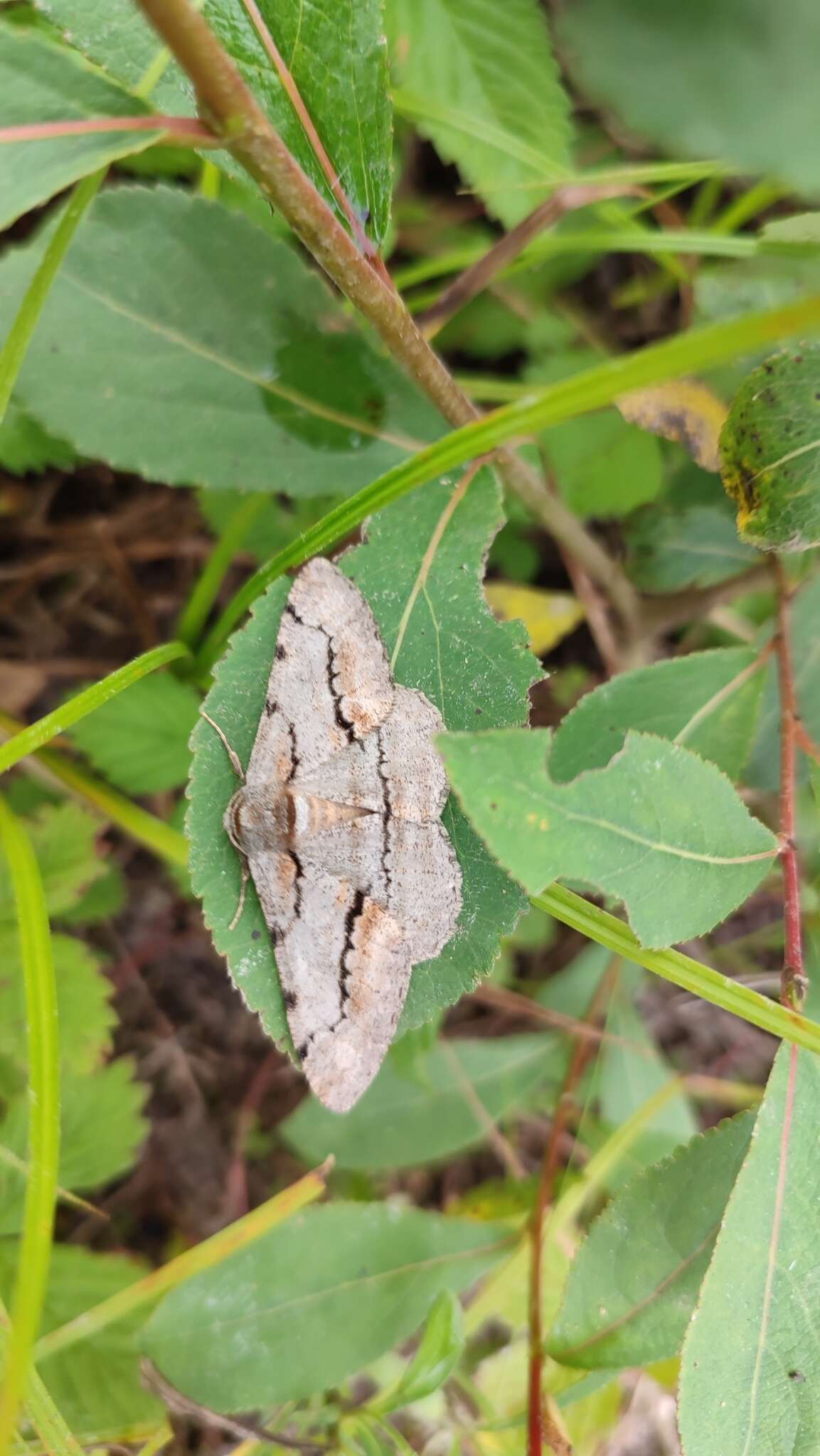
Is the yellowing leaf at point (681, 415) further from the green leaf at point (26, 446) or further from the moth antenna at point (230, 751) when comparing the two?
the green leaf at point (26, 446)

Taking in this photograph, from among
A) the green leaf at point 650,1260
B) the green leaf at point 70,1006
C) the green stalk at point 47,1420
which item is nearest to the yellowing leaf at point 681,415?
the green leaf at point 650,1260

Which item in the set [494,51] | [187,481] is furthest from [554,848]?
[494,51]

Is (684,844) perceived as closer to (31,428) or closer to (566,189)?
(566,189)

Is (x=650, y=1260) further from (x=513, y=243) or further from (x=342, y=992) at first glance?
(x=513, y=243)

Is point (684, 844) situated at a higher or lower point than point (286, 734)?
lower

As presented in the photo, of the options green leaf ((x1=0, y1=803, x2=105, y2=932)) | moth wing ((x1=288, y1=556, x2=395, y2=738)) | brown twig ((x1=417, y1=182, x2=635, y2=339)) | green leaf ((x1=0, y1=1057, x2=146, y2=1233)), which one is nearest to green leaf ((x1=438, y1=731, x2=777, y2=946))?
moth wing ((x1=288, y1=556, x2=395, y2=738))

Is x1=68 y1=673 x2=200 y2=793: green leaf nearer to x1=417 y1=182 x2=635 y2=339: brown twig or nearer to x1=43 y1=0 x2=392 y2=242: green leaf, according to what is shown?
x1=417 y1=182 x2=635 y2=339: brown twig

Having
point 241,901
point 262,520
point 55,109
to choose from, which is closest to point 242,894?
point 241,901
